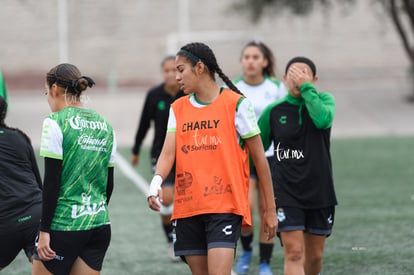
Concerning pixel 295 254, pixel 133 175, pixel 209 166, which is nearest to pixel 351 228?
pixel 295 254

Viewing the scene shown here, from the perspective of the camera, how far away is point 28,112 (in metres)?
29.3

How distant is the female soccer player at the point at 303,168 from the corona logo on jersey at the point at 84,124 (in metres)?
A: 1.82

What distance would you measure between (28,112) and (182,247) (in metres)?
24.8

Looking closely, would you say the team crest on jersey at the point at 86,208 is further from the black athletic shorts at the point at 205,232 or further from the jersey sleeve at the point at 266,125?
the jersey sleeve at the point at 266,125

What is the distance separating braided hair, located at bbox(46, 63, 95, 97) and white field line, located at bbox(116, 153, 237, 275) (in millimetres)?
8744

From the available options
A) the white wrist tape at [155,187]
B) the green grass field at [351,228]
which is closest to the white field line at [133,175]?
the green grass field at [351,228]

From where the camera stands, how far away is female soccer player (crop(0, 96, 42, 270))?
6.00 meters

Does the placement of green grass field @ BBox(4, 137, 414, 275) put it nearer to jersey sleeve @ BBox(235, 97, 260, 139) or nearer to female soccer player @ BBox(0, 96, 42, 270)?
female soccer player @ BBox(0, 96, 42, 270)

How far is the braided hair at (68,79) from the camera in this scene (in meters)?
5.30

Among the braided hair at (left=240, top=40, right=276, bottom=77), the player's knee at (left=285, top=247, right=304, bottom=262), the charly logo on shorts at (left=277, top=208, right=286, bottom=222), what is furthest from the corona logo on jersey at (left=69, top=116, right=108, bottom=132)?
the braided hair at (left=240, top=40, right=276, bottom=77)

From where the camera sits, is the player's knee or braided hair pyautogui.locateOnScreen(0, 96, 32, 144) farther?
the player's knee

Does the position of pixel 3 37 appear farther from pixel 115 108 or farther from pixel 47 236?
pixel 47 236

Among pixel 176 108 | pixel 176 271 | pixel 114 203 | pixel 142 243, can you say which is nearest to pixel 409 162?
pixel 114 203

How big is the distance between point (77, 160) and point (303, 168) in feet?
6.93
